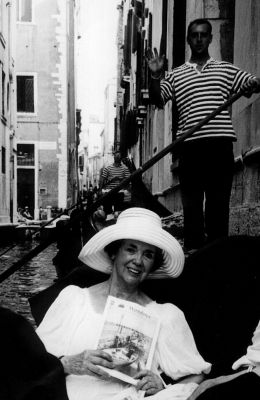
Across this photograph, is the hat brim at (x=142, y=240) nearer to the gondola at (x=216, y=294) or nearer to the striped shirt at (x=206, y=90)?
the gondola at (x=216, y=294)

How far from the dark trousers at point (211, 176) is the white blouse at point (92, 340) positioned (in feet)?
6.44

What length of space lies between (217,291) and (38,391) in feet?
3.81

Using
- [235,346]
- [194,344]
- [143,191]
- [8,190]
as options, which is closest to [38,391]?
[194,344]

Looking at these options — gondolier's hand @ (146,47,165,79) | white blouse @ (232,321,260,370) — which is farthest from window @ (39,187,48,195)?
white blouse @ (232,321,260,370)

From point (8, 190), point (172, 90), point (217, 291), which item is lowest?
point (8, 190)

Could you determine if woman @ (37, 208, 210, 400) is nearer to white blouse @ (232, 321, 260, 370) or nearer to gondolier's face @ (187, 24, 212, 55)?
white blouse @ (232, 321, 260, 370)

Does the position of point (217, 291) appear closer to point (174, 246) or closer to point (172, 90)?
point (174, 246)

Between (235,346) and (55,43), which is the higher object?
(55,43)

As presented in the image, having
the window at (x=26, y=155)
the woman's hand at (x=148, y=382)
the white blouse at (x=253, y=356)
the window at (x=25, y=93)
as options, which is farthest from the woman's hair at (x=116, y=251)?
the window at (x=26, y=155)

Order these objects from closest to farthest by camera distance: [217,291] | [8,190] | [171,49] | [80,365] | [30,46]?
[80,365], [217,291], [171,49], [8,190], [30,46]

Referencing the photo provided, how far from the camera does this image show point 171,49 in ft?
33.6

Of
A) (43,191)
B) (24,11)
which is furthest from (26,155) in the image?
(24,11)

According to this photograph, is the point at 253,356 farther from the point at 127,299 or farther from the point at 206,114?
the point at 206,114

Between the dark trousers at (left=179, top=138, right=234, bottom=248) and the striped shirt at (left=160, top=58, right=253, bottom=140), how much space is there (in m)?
0.09
